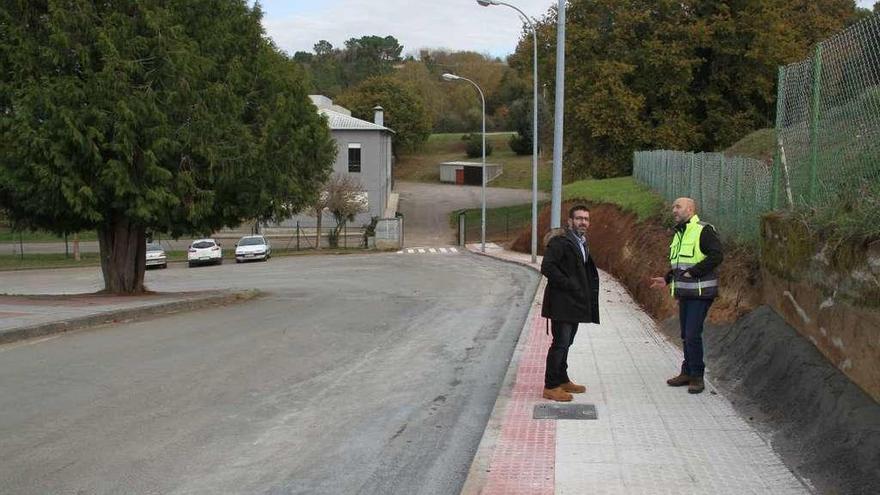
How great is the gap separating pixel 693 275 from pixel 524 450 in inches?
90.9

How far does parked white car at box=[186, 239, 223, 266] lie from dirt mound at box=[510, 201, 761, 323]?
57.5 ft

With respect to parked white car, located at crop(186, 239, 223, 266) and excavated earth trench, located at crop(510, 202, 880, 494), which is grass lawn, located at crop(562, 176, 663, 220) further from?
parked white car, located at crop(186, 239, 223, 266)

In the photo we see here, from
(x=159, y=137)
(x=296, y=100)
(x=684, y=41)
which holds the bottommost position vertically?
(x=159, y=137)

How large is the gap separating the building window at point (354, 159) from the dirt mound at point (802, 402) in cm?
5341

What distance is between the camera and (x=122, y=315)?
1325 cm

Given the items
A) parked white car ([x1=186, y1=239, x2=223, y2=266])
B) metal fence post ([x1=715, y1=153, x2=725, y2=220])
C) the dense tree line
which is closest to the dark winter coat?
metal fence post ([x1=715, y1=153, x2=725, y2=220])

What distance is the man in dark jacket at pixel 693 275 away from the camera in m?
6.88

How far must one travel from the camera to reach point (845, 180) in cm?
698

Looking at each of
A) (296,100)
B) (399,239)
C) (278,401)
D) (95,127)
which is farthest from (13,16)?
(399,239)

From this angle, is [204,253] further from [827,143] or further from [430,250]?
[827,143]

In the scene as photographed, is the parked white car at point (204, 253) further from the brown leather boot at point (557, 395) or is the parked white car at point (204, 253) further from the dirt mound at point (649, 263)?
the brown leather boot at point (557, 395)

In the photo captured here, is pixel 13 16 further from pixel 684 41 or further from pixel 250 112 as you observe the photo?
pixel 684 41

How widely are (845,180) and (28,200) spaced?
14143 mm

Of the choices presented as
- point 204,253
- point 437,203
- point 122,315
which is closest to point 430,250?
point 204,253
